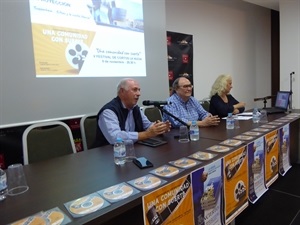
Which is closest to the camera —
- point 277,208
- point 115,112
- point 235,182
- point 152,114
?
point 235,182

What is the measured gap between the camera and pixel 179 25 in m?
3.90

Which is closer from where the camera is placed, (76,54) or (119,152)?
(119,152)

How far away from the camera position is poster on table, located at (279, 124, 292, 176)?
6.42ft

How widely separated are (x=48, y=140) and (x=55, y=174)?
0.67 meters

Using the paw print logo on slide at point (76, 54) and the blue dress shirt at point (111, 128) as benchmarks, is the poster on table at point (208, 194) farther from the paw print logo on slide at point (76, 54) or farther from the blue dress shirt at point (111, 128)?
the paw print logo on slide at point (76, 54)

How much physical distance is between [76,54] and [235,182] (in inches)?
69.7

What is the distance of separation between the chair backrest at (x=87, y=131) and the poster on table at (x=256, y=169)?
4.22 ft

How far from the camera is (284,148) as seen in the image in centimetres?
205

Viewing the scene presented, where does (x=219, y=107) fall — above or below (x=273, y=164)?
above

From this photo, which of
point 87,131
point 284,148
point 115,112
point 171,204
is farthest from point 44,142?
point 284,148

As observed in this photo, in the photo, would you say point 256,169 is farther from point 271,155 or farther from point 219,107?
point 219,107

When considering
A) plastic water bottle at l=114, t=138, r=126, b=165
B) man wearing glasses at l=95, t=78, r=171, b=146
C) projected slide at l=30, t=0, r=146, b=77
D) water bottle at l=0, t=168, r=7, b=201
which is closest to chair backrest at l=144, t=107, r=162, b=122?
projected slide at l=30, t=0, r=146, b=77

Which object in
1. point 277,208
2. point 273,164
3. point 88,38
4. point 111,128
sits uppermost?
point 88,38

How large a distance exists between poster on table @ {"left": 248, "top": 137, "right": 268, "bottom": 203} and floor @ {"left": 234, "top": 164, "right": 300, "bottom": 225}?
0.24 meters
